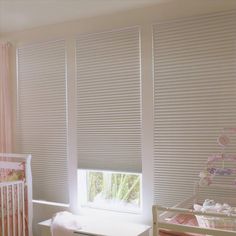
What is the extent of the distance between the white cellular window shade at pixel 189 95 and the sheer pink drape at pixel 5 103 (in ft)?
5.74

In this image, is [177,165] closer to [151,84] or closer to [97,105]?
[151,84]

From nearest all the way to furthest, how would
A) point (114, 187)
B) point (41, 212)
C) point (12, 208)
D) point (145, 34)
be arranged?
point (145, 34)
point (12, 208)
point (114, 187)
point (41, 212)

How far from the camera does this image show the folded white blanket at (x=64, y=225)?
2779 mm

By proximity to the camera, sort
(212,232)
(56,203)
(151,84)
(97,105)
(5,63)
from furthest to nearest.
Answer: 1. (5,63)
2. (56,203)
3. (97,105)
4. (151,84)
5. (212,232)

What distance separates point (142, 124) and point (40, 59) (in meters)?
1.39

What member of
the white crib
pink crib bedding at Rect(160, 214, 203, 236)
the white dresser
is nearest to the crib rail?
the white crib

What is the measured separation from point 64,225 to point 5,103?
1647 mm

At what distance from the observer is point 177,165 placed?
285cm

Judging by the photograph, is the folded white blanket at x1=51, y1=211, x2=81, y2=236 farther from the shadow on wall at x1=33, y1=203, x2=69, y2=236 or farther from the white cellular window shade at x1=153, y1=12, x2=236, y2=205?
the white cellular window shade at x1=153, y1=12, x2=236, y2=205

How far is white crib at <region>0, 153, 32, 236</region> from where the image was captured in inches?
121

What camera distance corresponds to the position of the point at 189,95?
280 centimetres

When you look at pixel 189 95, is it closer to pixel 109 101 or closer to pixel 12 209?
pixel 109 101

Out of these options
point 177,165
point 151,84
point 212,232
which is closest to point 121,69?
point 151,84

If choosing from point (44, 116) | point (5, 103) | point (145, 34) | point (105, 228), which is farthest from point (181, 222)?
point (5, 103)
